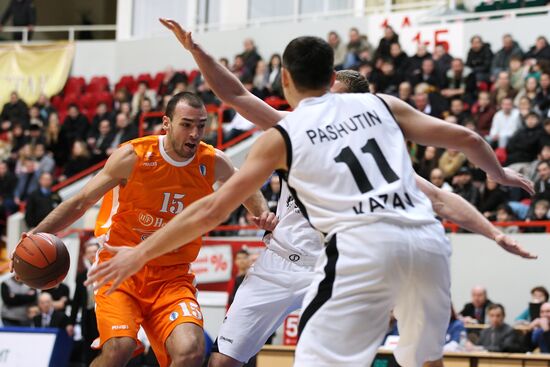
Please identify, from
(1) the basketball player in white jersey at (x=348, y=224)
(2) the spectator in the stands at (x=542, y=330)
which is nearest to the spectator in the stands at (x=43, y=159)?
(2) the spectator in the stands at (x=542, y=330)

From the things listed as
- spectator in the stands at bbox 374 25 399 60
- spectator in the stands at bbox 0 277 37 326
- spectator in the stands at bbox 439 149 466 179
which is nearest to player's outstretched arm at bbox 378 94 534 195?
spectator in the stands at bbox 439 149 466 179

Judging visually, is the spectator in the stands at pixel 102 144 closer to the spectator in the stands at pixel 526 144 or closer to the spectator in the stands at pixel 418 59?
the spectator in the stands at pixel 418 59

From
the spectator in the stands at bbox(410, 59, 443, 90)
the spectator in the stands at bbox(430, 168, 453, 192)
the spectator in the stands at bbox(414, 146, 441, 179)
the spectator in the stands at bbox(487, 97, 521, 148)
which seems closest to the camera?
the spectator in the stands at bbox(430, 168, 453, 192)

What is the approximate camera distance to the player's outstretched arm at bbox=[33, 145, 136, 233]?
20.6 ft

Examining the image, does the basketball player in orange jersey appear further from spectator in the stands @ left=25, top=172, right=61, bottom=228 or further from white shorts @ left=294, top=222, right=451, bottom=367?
spectator in the stands @ left=25, top=172, right=61, bottom=228

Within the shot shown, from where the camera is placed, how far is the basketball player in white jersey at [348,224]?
13.5ft

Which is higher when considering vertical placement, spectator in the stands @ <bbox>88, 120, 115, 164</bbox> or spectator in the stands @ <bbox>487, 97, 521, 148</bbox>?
spectator in the stands @ <bbox>487, 97, 521, 148</bbox>

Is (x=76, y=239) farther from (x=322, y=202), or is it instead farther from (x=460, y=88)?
(x=322, y=202)

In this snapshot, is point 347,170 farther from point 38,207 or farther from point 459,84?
point 38,207

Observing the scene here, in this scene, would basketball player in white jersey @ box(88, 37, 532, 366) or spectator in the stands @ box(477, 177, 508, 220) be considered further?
spectator in the stands @ box(477, 177, 508, 220)

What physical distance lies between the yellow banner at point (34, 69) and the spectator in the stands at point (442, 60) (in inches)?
416

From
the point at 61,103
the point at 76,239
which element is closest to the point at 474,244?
the point at 76,239

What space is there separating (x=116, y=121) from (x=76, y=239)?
4.54 metres

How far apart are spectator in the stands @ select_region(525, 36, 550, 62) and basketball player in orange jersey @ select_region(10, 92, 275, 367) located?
10319mm
